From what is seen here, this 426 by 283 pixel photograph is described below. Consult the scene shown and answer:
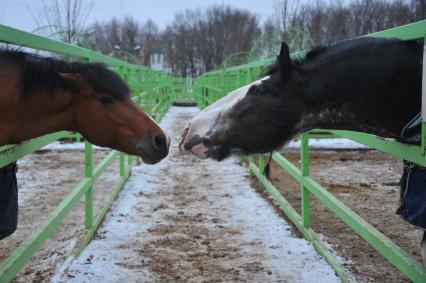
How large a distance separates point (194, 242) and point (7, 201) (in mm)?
2096

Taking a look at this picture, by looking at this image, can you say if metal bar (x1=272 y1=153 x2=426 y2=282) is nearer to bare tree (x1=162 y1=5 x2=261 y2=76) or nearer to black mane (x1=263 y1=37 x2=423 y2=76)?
black mane (x1=263 y1=37 x2=423 y2=76)

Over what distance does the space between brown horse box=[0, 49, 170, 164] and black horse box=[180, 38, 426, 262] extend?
0.29 m

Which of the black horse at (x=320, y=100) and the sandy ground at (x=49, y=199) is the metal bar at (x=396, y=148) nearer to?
the black horse at (x=320, y=100)

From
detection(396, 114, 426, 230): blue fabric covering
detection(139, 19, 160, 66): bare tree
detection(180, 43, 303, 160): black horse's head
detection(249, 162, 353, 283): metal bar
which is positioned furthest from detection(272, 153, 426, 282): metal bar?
detection(139, 19, 160, 66): bare tree

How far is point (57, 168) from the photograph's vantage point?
7.50 metres

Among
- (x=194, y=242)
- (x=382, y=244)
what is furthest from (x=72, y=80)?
(x=194, y=242)

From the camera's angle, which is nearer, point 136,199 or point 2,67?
point 2,67

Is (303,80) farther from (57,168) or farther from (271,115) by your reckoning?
(57,168)

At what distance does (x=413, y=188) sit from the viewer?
1.94m

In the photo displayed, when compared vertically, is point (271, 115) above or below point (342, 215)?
above

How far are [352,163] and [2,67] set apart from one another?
659cm

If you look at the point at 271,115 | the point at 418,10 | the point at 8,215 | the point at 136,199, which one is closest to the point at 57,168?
the point at 136,199

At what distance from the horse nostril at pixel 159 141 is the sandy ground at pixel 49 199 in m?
1.51

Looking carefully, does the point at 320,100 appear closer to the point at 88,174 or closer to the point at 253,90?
the point at 253,90
